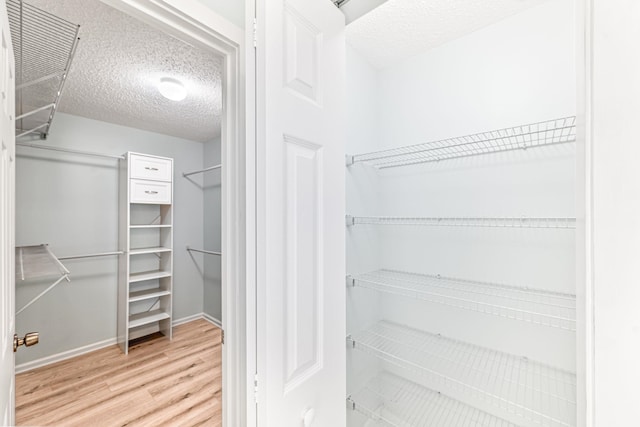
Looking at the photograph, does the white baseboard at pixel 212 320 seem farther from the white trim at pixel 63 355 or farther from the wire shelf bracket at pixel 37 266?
the wire shelf bracket at pixel 37 266

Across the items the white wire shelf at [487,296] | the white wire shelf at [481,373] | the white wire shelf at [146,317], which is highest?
the white wire shelf at [487,296]

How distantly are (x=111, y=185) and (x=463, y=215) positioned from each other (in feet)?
10.7

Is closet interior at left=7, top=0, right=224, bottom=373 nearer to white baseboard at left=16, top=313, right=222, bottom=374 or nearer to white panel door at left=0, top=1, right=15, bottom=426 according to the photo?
white baseboard at left=16, top=313, right=222, bottom=374

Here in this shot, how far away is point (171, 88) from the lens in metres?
1.93

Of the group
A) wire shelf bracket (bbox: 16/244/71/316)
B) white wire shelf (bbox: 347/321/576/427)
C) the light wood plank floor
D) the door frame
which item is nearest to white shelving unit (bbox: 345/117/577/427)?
white wire shelf (bbox: 347/321/576/427)

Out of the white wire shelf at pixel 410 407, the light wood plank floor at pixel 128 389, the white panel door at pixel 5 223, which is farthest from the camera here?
the light wood plank floor at pixel 128 389

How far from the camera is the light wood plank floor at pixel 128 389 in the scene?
1781 mm

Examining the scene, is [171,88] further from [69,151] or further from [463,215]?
[463,215]

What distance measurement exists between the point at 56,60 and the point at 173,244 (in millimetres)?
2147

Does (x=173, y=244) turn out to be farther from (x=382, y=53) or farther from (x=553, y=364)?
(x=553, y=364)

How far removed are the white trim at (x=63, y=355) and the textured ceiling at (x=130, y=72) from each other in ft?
7.34

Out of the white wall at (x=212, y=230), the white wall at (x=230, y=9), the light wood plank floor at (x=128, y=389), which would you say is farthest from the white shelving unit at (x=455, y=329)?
the white wall at (x=212, y=230)

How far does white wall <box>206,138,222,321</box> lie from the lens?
329 cm

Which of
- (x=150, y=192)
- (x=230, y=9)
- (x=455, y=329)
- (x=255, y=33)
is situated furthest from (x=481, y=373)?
(x=150, y=192)
